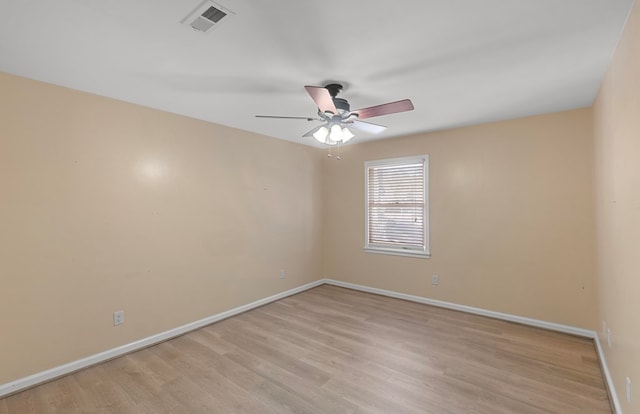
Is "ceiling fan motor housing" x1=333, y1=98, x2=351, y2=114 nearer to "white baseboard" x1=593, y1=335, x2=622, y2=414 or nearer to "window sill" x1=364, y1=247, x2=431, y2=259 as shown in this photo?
"window sill" x1=364, y1=247, x2=431, y2=259

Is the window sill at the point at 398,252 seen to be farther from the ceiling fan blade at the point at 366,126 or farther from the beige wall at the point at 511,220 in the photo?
the ceiling fan blade at the point at 366,126

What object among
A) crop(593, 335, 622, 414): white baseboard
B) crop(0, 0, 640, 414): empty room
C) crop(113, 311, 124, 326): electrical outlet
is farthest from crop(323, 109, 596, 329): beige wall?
crop(113, 311, 124, 326): electrical outlet

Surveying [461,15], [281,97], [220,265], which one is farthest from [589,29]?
[220,265]

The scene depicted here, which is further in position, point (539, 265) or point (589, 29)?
point (539, 265)

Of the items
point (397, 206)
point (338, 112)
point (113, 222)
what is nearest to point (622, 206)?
point (338, 112)

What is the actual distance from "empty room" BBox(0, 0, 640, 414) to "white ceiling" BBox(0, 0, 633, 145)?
16mm

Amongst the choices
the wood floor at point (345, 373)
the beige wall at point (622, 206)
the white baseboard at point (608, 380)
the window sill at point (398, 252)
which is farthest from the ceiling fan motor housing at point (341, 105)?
the white baseboard at point (608, 380)

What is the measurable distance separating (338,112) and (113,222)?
2.40m

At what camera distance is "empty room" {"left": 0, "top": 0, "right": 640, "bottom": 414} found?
1.75m

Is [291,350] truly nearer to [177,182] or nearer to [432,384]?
[432,384]

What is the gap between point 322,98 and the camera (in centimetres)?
215

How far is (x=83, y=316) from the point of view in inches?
103

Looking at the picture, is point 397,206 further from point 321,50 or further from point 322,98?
point 321,50

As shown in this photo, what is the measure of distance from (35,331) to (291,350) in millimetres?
2146
